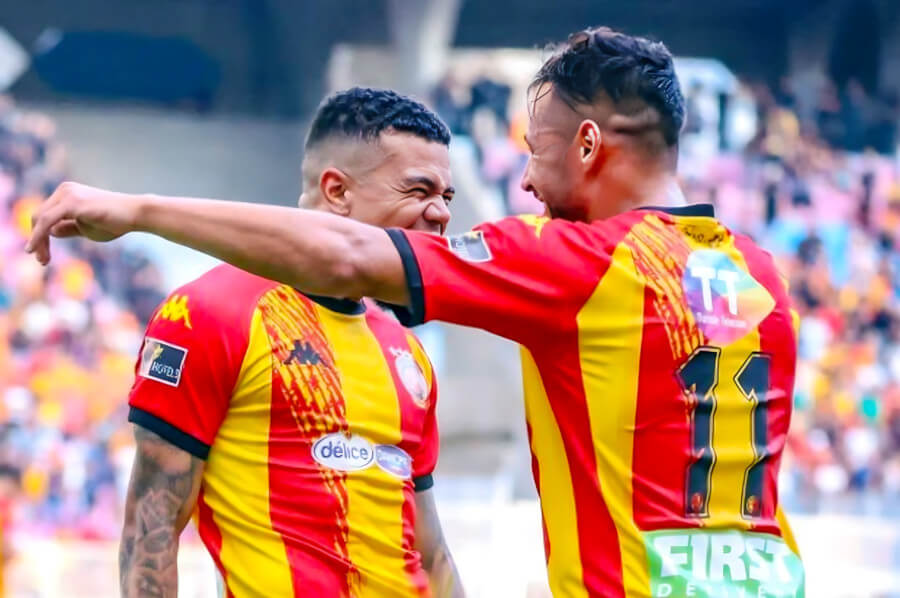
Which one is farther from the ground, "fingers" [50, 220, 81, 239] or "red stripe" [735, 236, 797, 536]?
"fingers" [50, 220, 81, 239]

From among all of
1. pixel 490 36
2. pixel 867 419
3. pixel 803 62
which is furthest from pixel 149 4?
pixel 867 419

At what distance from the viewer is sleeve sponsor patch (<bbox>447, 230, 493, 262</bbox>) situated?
1.93 meters

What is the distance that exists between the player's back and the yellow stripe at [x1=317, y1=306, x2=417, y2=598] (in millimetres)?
525

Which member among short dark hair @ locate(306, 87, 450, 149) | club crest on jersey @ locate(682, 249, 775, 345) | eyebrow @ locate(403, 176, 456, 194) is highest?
short dark hair @ locate(306, 87, 450, 149)

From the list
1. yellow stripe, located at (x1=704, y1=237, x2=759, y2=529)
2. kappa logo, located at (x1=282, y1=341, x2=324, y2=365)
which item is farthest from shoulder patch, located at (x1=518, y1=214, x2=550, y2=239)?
kappa logo, located at (x1=282, y1=341, x2=324, y2=365)

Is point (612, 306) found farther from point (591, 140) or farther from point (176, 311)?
point (176, 311)

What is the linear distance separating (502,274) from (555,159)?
30 centimetres

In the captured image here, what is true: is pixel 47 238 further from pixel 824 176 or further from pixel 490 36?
pixel 490 36

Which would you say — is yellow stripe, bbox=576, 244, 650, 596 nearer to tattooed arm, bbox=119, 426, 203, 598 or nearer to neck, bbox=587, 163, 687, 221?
neck, bbox=587, 163, 687, 221

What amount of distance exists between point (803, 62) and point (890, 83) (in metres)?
1.17

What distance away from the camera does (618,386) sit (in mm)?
1991

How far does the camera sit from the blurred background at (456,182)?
10289 mm

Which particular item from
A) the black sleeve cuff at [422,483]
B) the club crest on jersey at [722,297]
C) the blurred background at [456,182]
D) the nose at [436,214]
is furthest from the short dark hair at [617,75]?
the blurred background at [456,182]

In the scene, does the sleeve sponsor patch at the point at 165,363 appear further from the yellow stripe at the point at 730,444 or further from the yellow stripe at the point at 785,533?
the yellow stripe at the point at 785,533
